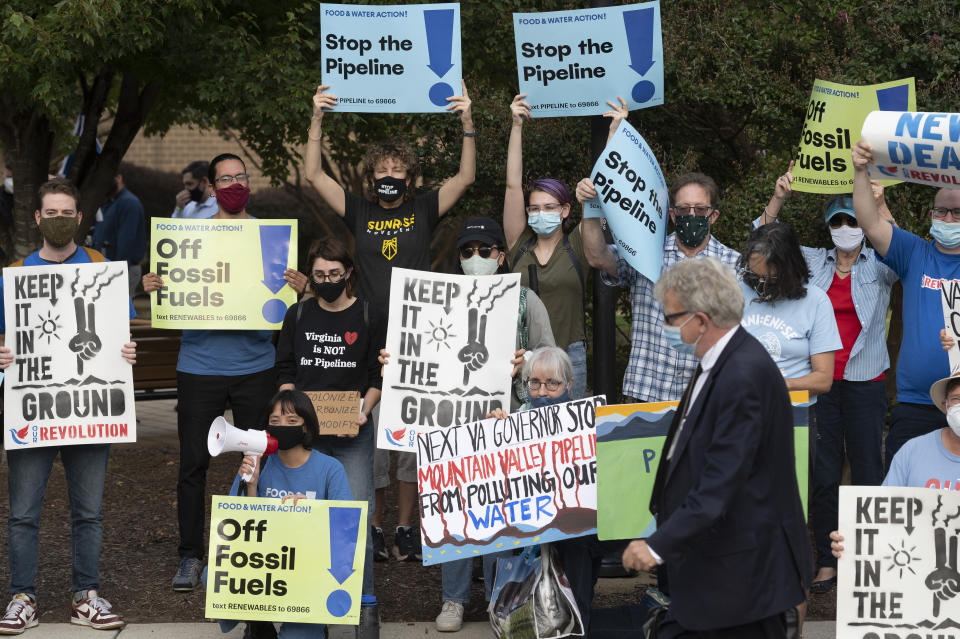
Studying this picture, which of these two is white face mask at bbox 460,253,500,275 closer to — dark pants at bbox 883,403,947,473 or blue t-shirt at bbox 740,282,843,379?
blue t-shirt at bbox 740,282,843,379

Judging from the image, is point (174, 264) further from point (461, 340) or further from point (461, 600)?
point (461, 600)

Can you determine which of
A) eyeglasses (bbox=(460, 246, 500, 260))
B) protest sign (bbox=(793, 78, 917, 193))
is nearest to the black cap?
eyeglasses (bbox=(460, 246, 500, 260))

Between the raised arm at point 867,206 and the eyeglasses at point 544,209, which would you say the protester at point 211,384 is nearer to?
the eyeglasses at point 544,209

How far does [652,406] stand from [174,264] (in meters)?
2.87

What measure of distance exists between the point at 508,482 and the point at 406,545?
160 centimetres

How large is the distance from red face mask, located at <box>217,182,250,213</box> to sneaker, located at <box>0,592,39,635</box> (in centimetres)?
227

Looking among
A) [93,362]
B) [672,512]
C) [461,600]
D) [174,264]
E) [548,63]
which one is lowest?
[461,600]

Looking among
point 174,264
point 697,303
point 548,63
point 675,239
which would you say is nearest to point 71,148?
point 174,264

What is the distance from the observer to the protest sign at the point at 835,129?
6.33 meters

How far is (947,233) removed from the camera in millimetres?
5625

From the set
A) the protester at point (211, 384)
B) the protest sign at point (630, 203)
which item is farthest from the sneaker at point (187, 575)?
the protest sign at point (630, 203)

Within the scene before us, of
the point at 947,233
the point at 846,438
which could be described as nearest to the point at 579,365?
the point at 846,438

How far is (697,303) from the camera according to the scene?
3992 mm

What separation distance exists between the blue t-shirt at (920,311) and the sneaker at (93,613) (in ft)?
13.3
